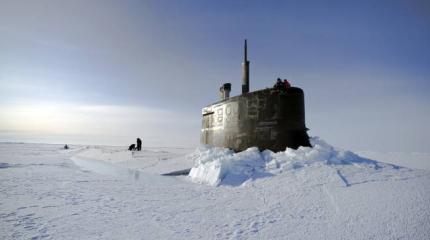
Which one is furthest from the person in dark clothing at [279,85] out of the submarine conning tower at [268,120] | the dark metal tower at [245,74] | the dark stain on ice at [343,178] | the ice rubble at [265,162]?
the dark stain on ice at [343,178]

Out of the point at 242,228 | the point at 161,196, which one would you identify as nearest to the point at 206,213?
the point at 242,228

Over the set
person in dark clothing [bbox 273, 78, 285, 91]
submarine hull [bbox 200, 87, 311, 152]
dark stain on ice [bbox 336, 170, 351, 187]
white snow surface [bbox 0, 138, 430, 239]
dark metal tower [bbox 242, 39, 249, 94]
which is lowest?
white snow surface [bbox 0, 138, 430, 239]

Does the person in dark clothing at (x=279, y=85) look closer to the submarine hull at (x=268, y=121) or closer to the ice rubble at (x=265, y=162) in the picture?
the submarine hull at (x=268, y=121)

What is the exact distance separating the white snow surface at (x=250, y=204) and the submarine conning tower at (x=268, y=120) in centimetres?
74

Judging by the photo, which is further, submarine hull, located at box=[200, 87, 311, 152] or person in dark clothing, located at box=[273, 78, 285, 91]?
person in dark clothing, located at box=[273, 78, 285, 91]

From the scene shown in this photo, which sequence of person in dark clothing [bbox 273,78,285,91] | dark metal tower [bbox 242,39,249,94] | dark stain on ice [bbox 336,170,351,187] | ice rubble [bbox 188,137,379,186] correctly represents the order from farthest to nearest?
dark metal tower [bbox 242,39,249,94]
person in dark clothing [bbox 273,78,285,91]
ice rubble [bbox 188,137,379,186]
dark stain on ice [bbox 336,170,351,187]

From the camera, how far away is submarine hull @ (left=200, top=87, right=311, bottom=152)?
7.80 meters

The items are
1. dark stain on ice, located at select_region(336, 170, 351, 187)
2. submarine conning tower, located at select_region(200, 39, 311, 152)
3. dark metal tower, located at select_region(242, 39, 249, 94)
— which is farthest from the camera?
dark metal tower, located at select_region(242, 39, 249, 94)

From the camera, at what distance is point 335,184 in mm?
5227

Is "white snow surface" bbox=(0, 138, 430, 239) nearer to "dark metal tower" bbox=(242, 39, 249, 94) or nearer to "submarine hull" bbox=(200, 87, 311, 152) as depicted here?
"submarine hull" bbox=(200, 87, 311, 152)

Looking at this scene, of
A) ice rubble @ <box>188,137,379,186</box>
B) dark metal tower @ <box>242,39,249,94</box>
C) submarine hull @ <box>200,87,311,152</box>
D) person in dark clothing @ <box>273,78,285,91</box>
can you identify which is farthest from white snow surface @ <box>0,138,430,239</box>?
dark metal tower @ <box>242,39,249,94</box>

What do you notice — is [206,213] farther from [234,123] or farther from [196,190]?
[234,123]

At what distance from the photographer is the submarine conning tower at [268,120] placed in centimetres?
780

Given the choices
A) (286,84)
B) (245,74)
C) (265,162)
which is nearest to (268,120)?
(286,84)
